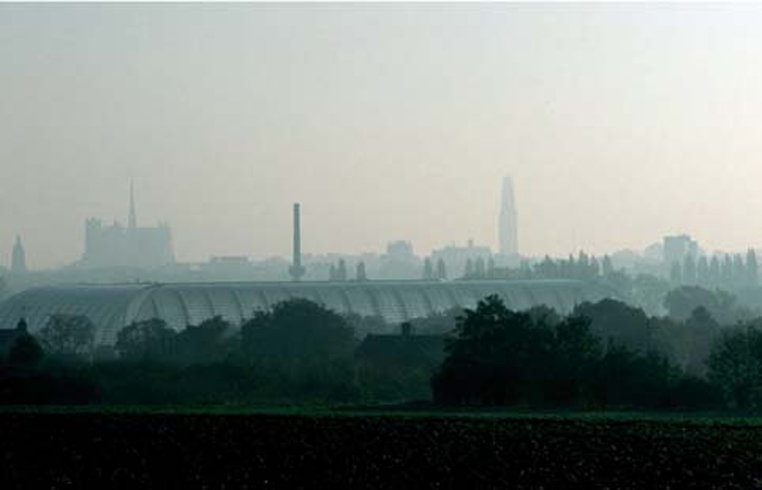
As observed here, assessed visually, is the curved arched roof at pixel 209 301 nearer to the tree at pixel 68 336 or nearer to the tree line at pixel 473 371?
the tree at pixel 68 336

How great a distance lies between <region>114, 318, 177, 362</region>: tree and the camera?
351 ft

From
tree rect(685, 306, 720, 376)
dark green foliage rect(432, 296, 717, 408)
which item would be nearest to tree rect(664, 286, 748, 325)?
tree rect(685, 306, 720, 376)

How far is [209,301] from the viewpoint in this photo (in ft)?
586

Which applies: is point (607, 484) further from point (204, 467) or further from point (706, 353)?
point (706, 353)

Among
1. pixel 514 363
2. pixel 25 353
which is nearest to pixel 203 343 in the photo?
pixel 25 353

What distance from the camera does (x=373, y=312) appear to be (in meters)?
183

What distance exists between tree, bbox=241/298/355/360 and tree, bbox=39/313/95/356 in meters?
13.9

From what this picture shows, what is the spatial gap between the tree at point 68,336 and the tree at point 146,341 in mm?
2712

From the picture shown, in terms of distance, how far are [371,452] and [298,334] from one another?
206 ft

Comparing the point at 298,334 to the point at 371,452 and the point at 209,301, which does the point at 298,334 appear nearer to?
the point at 371,452

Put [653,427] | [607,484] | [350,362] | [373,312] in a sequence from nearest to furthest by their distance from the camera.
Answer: [607,484]
[653,427]
[350,362]
[373,312]

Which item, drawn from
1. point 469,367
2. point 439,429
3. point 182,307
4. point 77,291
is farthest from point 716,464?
point 77,291

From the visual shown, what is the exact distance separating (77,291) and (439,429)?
13896cm

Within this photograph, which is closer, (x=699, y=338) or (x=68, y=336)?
(x=699, y=338)
